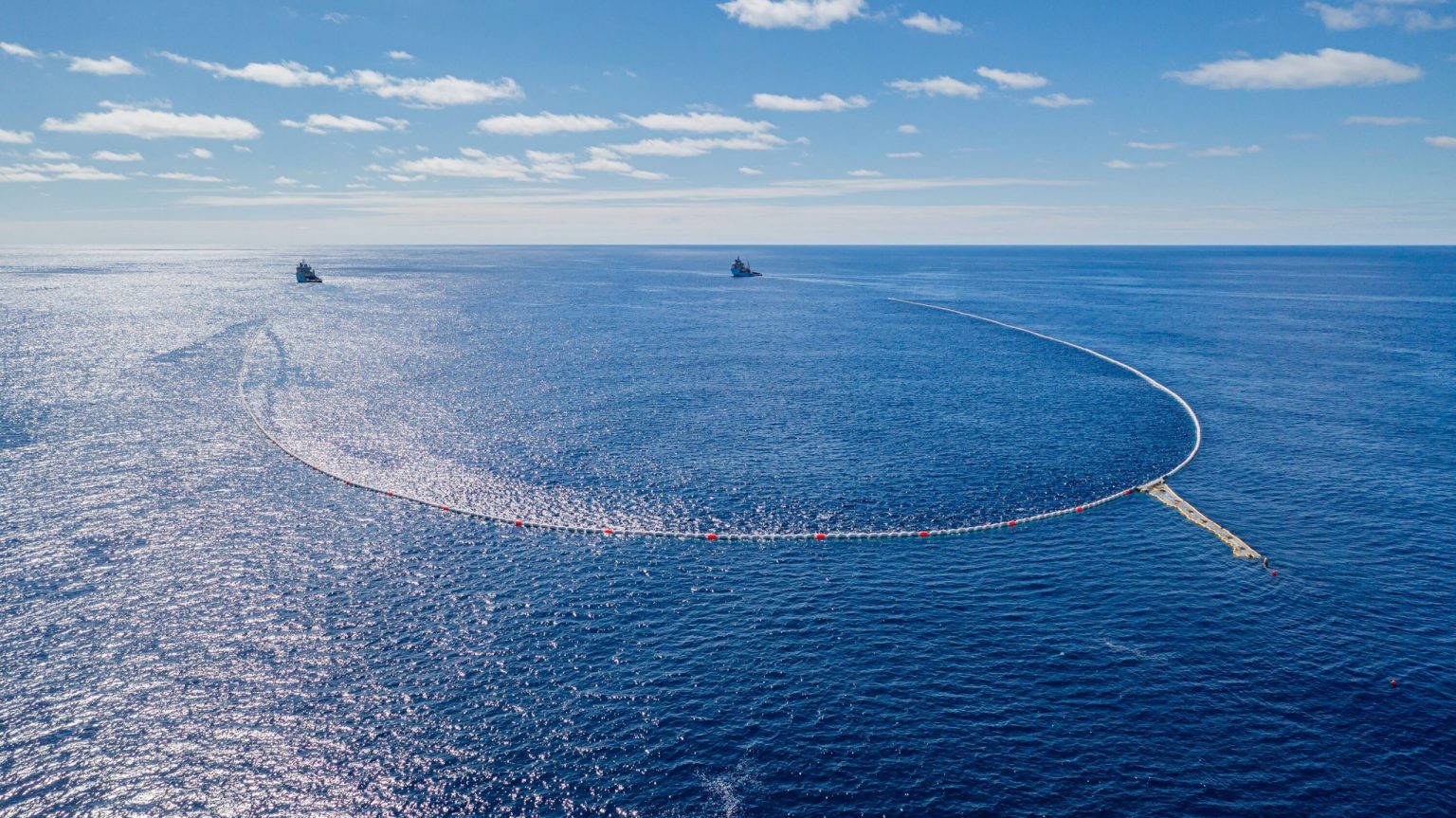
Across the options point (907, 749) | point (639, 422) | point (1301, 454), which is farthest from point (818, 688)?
point (1301, 454)

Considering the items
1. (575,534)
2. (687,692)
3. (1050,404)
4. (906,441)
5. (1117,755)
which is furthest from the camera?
(1050,404)

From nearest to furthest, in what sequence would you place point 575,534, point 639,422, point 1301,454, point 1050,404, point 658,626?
point 658,626
point 575,534
point 1301,454
point 639,422
point 1050,404

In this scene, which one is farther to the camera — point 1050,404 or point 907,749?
point 1050,404

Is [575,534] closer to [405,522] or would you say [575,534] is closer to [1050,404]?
[405,522]

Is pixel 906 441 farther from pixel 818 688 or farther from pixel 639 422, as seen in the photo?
pixel 818 688

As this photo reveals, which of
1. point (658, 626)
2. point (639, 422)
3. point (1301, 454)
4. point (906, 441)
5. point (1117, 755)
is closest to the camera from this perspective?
point (1117, 755)

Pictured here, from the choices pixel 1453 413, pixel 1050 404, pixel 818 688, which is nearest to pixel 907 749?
pixel 818 688

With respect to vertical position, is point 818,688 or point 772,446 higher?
Answer: point 772,446

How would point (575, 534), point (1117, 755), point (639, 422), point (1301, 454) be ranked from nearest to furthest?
point (1117, 755), point (575, 534), point (1301, 454), point (639, 422)

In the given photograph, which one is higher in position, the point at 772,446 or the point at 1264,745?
the point at 772,446
